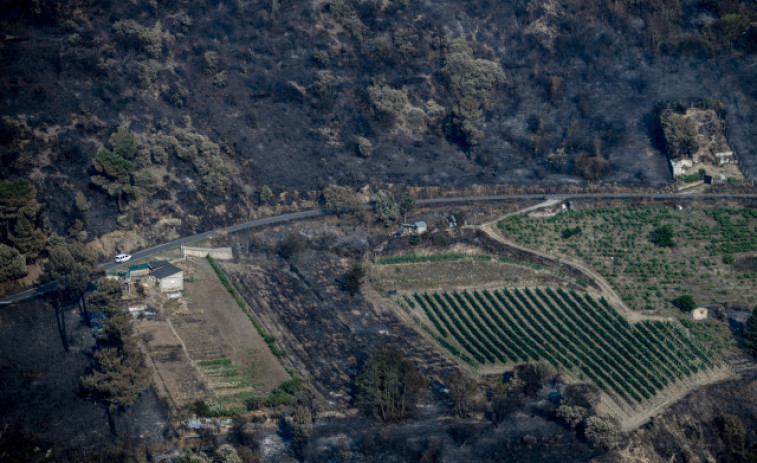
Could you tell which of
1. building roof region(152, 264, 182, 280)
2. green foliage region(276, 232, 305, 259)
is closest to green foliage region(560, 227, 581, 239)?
green foliage region(276, 232, 305, 259)

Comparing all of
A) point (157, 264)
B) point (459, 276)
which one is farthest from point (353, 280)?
point (157, 264)

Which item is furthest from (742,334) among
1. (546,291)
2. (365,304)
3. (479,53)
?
(479,53)

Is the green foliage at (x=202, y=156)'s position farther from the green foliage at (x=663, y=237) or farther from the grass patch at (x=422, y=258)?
the green foliage at (x=663, y=237)

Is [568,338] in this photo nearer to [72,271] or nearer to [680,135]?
[680,135]

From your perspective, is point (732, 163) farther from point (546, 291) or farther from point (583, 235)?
point (546, 291)

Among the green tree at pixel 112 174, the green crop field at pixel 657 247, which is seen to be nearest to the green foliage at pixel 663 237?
the green crop field at pixel 657 247

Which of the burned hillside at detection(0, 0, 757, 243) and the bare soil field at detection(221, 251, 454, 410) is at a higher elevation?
the burned hillside at detection(0, 0, 757, 243)

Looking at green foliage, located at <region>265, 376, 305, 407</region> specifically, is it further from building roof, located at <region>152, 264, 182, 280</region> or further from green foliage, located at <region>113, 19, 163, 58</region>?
green foliage, located at <region>113, 19, 163, 58</region>
